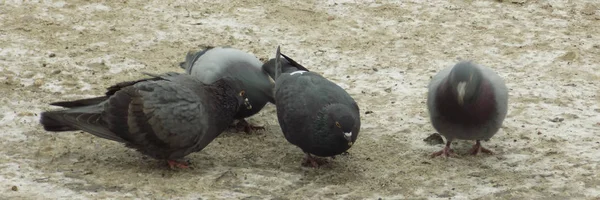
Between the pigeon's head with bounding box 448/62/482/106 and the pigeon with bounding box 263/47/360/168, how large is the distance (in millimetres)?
715

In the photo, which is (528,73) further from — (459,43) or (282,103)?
(282,103)

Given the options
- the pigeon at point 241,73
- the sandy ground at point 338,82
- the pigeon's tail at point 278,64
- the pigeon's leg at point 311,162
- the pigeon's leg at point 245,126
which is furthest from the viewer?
the pigeon's leg at point 245,126

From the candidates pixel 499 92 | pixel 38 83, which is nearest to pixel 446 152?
pixel 499 92

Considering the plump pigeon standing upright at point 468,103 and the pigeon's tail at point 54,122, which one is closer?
the plump pigeon standing upright at point 468,103

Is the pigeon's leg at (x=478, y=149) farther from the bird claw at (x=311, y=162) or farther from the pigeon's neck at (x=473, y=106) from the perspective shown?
the bird claw at (x=311, y=162)

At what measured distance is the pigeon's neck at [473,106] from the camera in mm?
5938

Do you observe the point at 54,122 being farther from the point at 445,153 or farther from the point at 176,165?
the point at 445,153

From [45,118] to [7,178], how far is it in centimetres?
61

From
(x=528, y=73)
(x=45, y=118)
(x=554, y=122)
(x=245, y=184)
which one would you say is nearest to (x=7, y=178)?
(x=45, y=118)

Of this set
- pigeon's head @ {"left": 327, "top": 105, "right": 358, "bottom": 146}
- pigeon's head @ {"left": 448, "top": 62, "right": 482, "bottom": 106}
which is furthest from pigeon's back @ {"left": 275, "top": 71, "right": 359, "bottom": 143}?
pigeon's head @ {"left": 448, "top": 62, "right": 482, "bottom": 106}

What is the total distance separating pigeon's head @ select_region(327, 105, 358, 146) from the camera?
5730 millimetres

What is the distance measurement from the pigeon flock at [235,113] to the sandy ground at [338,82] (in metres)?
0.23

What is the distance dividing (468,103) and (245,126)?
6.29ft

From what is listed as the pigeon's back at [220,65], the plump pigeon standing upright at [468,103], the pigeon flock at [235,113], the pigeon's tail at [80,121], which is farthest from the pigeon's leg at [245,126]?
the plump pigeon standing upright at [468,103]
